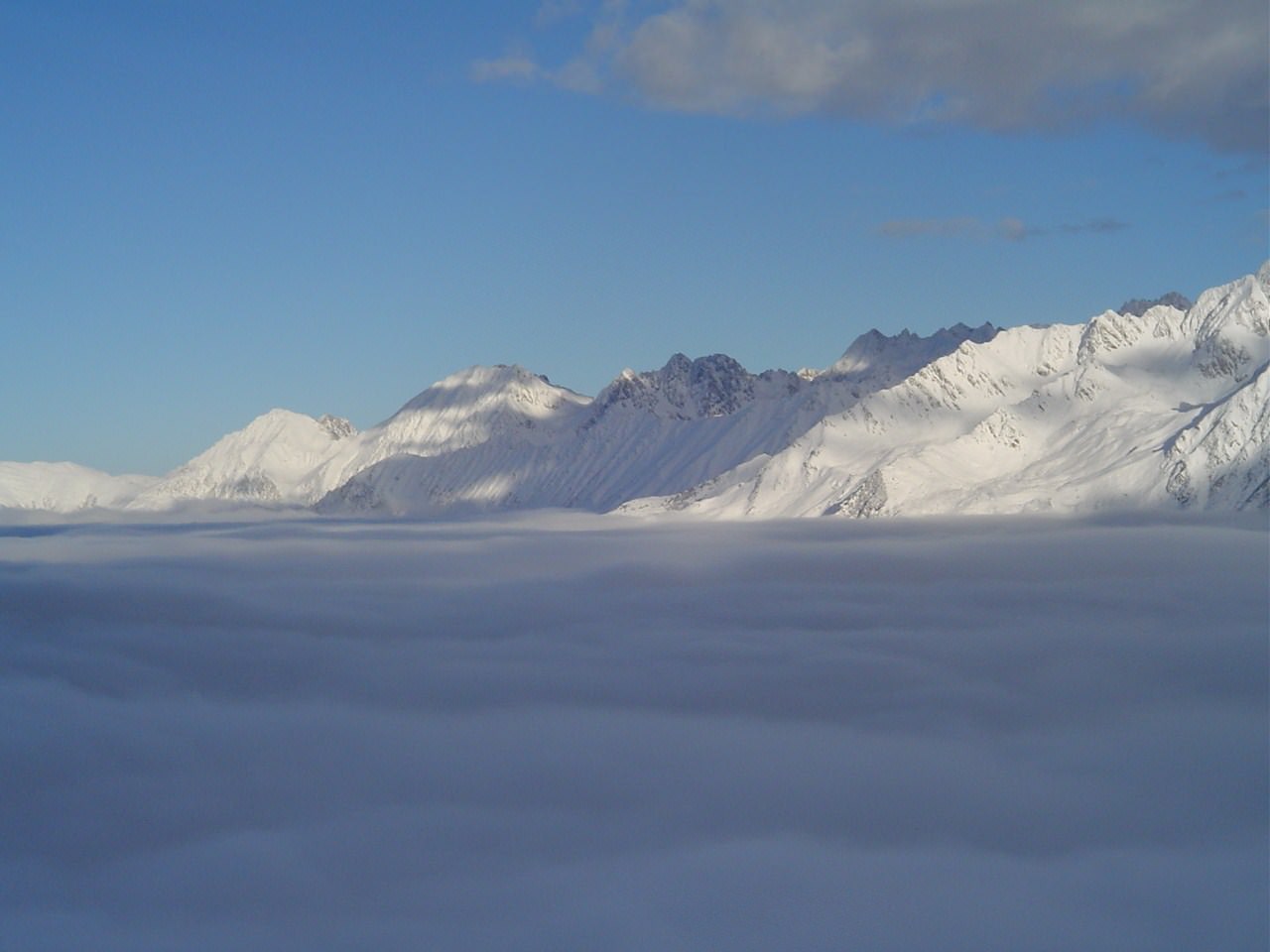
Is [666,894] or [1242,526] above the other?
[1242,526]

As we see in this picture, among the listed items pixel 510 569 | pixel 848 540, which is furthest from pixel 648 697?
pixel 848 540

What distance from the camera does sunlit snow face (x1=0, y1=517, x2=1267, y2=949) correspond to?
50531mm

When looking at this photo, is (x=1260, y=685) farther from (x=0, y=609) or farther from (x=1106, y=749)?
(x=0, y=609)

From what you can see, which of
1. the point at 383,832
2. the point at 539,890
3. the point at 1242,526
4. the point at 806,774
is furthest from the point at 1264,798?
the point at 1242,526

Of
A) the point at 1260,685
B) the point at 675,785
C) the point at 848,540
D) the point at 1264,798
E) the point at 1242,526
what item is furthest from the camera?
the point at 848,540

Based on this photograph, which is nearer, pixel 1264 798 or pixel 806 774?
pixel 1264 798

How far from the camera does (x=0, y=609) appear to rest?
156250 mm

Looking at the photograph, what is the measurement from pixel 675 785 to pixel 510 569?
121628 millimetres

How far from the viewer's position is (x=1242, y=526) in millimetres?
174625

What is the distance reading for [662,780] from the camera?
65.9 metres

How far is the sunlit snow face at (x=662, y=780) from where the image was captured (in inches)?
1989

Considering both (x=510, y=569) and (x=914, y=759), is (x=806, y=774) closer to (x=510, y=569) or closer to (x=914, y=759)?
(x=914, y=759)

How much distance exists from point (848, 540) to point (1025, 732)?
127 m

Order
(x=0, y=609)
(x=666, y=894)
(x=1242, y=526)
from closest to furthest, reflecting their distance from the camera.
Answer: (x=666, y=894), (x=0, y=609), (x=1242, y=526)
